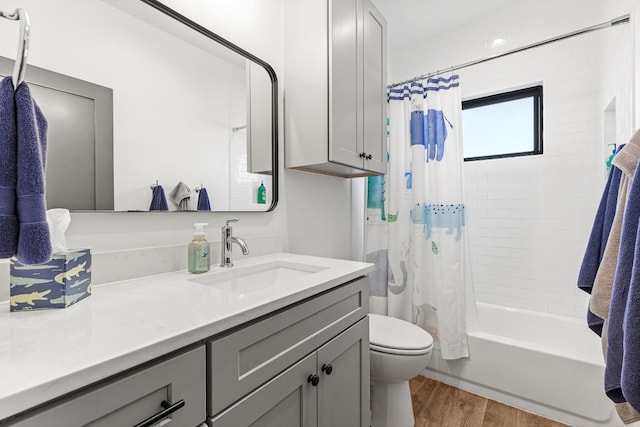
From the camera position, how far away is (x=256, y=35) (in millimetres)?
1532

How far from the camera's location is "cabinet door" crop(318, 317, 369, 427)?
3.36ft

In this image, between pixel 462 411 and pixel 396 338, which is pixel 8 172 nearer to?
pixel 396 338

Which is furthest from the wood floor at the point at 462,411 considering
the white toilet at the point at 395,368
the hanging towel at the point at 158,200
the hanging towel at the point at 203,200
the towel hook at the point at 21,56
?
the towel hook at the point at 21,56

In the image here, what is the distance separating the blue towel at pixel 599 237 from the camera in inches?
40.0

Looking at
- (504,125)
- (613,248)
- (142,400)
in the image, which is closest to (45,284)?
(142,400)

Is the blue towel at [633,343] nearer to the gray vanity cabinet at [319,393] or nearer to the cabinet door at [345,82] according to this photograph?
the gray vanity cabinet at [319,393]

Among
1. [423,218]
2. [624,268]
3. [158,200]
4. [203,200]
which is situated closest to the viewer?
[624,268]

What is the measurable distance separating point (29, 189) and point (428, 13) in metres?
2.67

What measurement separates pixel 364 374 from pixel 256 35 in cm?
168

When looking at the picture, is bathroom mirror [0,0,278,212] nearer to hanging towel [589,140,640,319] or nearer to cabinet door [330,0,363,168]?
cabinet door [330,0,363,168]

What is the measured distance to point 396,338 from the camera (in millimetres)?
1602

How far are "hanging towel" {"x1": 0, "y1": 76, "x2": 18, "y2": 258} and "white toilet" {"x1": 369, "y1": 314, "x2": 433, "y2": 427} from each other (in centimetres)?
142

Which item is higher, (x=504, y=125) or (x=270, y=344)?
(x=504, y=125)

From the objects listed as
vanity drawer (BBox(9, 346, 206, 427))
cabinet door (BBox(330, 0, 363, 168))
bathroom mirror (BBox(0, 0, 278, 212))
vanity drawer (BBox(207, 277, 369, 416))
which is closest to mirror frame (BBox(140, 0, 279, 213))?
bathroom mirror (BBox(0, 0, 278, 212))
